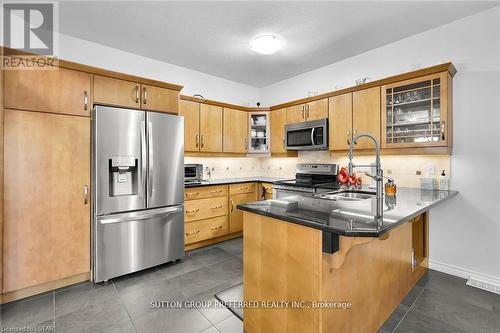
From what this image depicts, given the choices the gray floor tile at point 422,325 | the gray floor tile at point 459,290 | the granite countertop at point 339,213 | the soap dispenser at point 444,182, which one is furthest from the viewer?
the soap dispenser at point 444,182

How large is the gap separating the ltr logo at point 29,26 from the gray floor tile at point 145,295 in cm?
A: 283

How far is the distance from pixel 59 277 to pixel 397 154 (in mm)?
3898

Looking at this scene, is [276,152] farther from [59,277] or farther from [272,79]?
[59,277]

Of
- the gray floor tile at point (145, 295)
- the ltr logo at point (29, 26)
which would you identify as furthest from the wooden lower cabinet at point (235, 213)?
the ltr logo at point (29, 26)

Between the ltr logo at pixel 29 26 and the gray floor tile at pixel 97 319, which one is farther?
the ltr logo at pixel 29 26

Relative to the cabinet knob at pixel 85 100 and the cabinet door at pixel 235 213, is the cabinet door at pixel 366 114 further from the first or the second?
the cabinet knob at pixel 85 100

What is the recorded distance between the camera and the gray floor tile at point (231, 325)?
6.00ft

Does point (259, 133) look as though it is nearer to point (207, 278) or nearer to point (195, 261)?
point (195, 261)

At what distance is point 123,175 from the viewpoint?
270 centimetres

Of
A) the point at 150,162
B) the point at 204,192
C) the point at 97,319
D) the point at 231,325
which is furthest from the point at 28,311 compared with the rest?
the point at 204,192

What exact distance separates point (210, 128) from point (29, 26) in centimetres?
239

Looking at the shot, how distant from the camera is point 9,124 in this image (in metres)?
2.16

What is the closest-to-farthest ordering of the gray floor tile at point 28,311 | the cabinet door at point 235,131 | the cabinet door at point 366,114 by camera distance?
1. the gray floor tile at point 28,311
2. the cabinet door at point 366,114
3. the cabinet door at point 235,131

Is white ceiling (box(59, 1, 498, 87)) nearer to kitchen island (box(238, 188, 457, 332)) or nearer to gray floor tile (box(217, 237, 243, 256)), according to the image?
kitchen island (box(238, 188, 457, 332))
